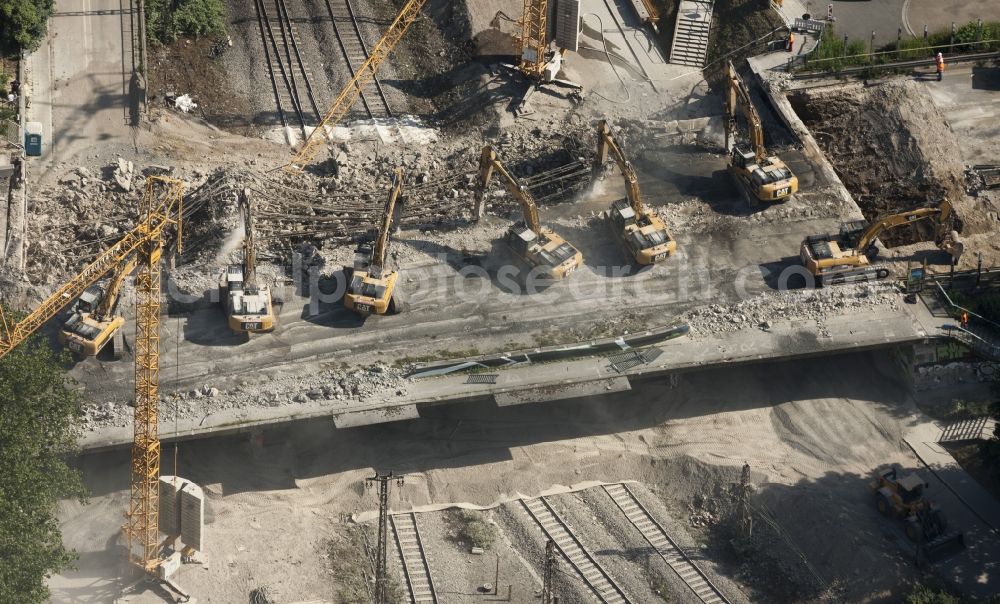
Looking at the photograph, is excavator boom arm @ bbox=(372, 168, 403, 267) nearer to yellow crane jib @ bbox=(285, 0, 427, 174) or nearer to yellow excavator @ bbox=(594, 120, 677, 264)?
yellow crane jib @ bbox=(285, 0, 427, 174)

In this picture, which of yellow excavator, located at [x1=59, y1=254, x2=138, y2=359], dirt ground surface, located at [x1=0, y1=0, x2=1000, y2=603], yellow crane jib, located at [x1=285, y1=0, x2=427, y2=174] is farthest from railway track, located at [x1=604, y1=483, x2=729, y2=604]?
yellow crane jib, located at [x1=285, y1=0, x2=427, y2=174]

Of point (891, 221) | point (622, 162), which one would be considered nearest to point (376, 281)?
point (622, 162)

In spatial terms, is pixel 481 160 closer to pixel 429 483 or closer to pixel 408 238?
pixel 408 238

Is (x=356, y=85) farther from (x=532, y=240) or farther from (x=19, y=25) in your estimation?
(x=19, y=25)

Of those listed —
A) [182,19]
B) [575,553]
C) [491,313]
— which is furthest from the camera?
[182,19]

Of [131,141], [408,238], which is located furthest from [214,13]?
[408,238]

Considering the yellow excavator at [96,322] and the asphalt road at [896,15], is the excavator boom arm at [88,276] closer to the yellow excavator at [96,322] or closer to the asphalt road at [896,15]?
the yellow excavator at [96,322]
